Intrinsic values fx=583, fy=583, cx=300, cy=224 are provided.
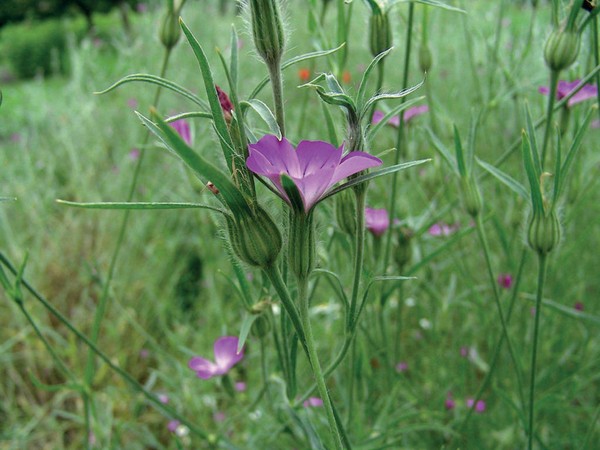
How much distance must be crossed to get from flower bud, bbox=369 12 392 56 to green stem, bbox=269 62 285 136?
0.24 metres

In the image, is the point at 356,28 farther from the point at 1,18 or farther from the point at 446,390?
the point at 1,18

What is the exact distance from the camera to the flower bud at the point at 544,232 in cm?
54

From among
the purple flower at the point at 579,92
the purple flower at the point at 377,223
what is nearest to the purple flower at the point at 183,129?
the purple flower at the point at 377,223

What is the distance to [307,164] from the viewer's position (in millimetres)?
385

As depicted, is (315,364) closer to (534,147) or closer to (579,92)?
(534,147)

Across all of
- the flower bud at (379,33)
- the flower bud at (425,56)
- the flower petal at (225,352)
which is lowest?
the flower petal at (225,352)

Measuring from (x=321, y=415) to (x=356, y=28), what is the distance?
304 cm

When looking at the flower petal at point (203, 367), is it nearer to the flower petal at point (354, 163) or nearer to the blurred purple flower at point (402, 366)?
the blurred purple flower at point (402, 366)

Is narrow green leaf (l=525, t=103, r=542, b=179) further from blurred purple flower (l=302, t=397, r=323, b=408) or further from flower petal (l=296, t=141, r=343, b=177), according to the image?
blurred purple flower (l=302, t=397, r=323, b=408)

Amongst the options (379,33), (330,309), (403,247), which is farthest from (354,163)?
(330,309)

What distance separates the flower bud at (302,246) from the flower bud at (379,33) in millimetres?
302

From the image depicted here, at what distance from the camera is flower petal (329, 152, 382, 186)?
34cm

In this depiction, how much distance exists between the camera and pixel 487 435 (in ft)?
3.11

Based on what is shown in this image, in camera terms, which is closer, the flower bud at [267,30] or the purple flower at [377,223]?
the flower bud at [267,30]
